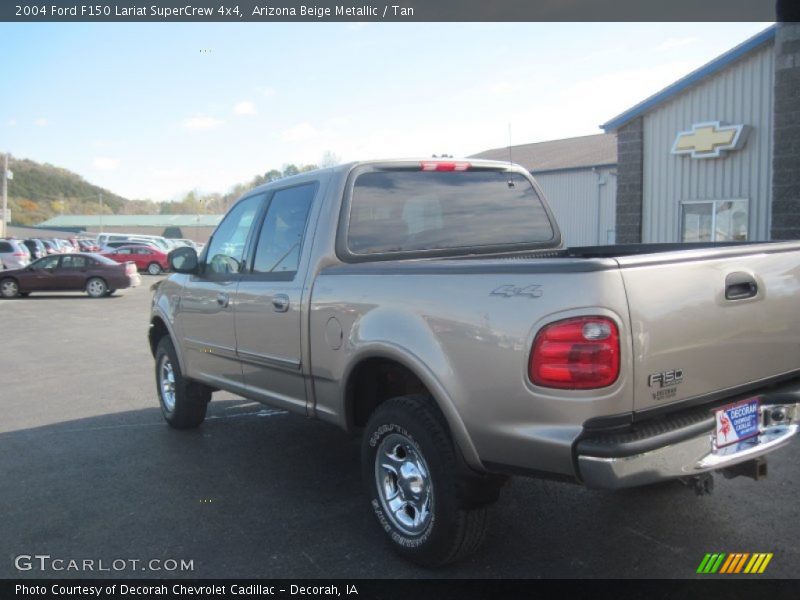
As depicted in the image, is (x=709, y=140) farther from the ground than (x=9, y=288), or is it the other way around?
(x=709, y=140)

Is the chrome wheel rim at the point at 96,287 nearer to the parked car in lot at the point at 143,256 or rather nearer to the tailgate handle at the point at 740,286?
the parked car in lot at the point at 143,256

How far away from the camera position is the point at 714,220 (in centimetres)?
1288

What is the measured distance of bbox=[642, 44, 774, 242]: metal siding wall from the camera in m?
11.8

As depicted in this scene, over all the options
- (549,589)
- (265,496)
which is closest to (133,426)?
(265,496)

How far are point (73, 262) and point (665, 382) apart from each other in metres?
22.3

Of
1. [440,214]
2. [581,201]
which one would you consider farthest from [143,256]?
[440,214]

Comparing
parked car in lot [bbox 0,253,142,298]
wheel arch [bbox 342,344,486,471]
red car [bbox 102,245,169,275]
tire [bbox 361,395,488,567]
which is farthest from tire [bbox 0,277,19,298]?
tire [bbox 361,395,488,567]

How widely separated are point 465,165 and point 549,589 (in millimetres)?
2641

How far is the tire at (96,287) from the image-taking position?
868 inches

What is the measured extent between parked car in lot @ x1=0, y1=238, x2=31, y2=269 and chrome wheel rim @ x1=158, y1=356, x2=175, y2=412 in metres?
23.1

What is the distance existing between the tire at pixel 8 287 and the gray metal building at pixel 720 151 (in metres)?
17.9

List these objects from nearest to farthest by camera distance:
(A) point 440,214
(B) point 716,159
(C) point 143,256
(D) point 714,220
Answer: (A) point 440,214
(B) point 716,159
(D) point 714,220
(C) point 143,256

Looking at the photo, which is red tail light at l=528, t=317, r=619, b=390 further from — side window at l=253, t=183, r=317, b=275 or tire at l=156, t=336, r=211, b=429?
tire at l=156, t=336, r=211, b=429

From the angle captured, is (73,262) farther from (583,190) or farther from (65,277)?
(583,190)
